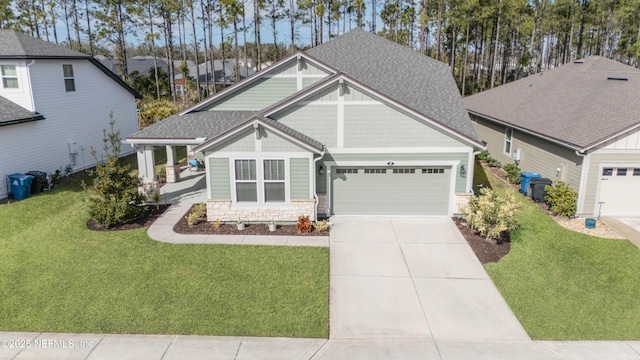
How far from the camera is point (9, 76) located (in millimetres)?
18484

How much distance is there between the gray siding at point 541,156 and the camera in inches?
608

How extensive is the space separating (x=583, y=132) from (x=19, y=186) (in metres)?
21.7

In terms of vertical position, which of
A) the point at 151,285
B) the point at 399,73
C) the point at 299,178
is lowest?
the point at 151,285

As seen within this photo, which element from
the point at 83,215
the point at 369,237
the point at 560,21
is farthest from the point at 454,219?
the point at 560,21

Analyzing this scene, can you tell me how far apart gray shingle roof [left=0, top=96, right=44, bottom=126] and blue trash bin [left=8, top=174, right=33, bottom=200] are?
2173mm

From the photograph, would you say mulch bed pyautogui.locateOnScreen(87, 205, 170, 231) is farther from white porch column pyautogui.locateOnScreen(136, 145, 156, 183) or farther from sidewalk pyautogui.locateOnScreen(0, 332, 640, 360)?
sidewalk pyautogui.locateOnScreen(0, 332, 640, 360)

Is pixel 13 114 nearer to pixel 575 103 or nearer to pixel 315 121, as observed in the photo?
pixel 315 121

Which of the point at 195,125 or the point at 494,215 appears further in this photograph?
the point at 195,125

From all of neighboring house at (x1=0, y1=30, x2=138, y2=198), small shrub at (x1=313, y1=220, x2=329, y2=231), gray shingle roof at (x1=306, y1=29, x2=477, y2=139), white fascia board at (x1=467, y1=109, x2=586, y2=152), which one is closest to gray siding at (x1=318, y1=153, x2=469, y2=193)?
gray shingle roof at (x1=306, y1=29, x2=477, y2=139)

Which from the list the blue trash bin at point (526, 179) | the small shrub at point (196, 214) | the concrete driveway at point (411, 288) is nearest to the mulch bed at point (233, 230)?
the small shrub at point (196, 214)

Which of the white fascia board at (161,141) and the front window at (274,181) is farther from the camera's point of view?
the white fascia board at (161,141)

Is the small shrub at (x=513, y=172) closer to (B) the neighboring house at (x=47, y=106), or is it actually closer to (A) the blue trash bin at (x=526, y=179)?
(A) the blue trash bin at (x=526, y=179)

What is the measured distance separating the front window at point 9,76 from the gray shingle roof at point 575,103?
22.7 metres

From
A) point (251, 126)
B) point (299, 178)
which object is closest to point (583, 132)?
point (299, 178)
